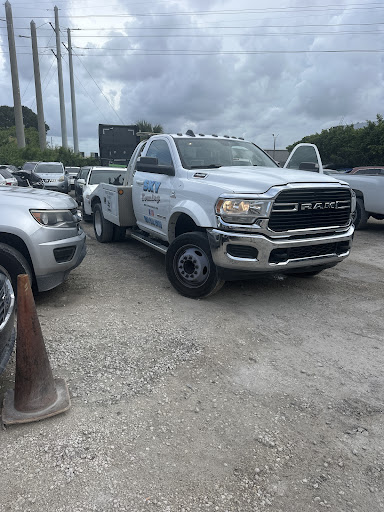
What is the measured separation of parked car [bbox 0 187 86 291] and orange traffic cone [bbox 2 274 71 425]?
1.57 metres

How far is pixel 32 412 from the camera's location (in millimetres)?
2574

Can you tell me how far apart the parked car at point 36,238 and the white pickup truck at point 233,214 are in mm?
1258

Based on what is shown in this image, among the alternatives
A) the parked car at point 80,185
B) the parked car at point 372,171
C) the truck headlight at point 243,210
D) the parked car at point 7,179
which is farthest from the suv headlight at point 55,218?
the parked car at point 7,179

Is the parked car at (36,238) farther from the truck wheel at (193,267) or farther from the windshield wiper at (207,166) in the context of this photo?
the windshield wiper at (207,166)

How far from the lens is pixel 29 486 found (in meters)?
2.07

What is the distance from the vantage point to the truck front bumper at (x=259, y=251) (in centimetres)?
416

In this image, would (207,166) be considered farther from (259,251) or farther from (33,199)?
(33,199)

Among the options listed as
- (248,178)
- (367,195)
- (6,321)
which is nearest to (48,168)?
(367,195)

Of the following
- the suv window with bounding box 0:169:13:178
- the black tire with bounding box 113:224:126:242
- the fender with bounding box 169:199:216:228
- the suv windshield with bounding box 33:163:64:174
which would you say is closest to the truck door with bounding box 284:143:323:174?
the black tire with bounding box 113:224:126:242

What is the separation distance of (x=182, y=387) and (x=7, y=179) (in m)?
12.1

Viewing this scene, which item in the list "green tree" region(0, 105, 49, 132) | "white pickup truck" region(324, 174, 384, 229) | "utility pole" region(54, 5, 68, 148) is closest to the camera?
"white pickup truck" region(324, 174, 384, 229)

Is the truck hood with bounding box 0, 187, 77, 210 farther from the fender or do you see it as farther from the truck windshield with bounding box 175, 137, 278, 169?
the truck windshield with bounding box 175, 137, 278, 169

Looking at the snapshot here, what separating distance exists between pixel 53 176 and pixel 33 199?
1599 centimetres

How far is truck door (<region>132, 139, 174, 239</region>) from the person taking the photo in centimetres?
545
